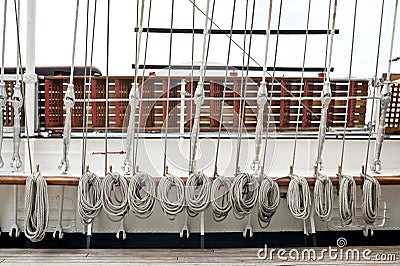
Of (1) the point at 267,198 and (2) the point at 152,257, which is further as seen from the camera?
(1) the point at 267,198

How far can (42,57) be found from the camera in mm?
3607

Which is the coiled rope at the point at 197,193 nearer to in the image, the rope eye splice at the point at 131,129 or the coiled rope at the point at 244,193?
the coiled rope at the point at 244,193

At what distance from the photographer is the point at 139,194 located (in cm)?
247

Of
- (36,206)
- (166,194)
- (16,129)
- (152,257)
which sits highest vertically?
(16,129)

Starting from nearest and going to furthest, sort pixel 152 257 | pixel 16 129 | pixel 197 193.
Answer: pixel 152 257
pixel 197 193
pixel 16 129

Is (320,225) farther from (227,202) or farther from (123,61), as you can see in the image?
(123,61)

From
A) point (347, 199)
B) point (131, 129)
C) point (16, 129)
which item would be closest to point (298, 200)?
point (347, 199)

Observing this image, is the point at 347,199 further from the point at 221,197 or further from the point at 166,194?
the point at 166,194

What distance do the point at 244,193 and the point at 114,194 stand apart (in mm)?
790

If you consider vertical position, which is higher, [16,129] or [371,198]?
[16,129]

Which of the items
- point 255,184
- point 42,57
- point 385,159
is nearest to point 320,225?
point 255,184

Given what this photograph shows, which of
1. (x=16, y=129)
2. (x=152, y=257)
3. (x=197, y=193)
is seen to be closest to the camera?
(x=152, y=257)

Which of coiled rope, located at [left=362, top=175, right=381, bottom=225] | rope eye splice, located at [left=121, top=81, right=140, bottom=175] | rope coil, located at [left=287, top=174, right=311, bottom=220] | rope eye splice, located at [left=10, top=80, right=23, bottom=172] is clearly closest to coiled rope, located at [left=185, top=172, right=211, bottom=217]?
rope eye splice, located at [left=121, top=81, right=140, bottom=175]

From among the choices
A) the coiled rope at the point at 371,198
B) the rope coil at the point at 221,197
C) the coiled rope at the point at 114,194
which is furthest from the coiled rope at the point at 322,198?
the coiled rope at the point at 114,194
